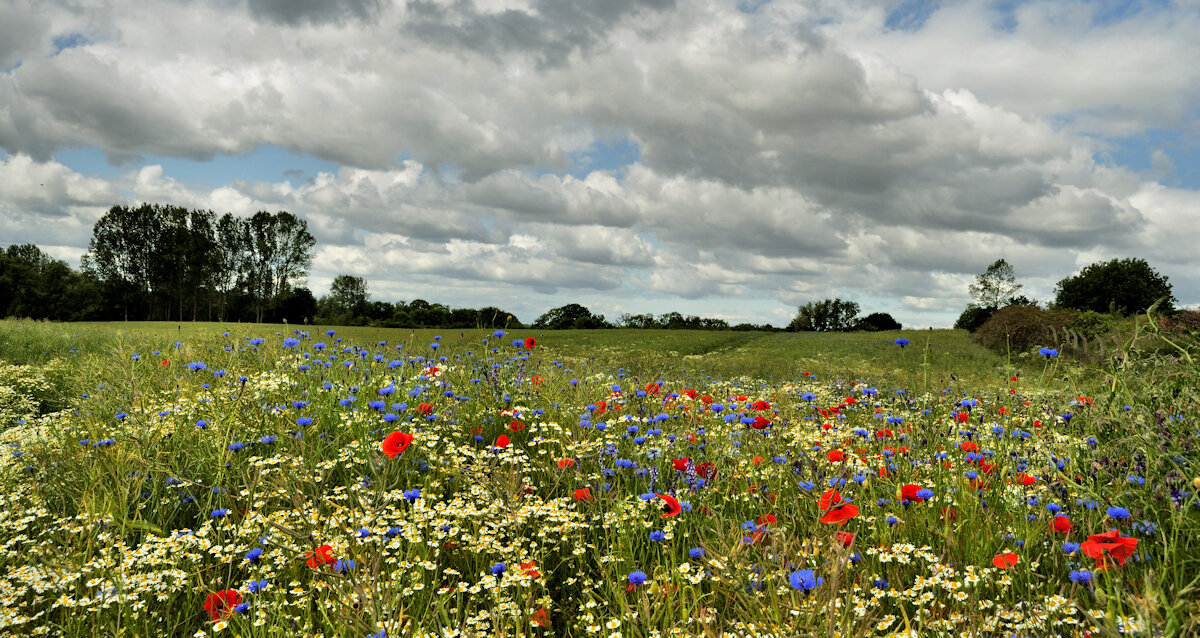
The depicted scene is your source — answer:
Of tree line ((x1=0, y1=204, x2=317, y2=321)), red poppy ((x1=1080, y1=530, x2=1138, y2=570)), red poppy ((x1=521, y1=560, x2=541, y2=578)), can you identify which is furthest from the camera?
tree line ((x1=0, y1=204, x2=317, y2=321))

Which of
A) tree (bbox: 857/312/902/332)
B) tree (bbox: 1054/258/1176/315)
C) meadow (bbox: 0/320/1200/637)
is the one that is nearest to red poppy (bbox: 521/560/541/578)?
meadow (bbox: 0/320/1200/637)

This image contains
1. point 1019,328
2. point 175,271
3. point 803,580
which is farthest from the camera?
point 175,271

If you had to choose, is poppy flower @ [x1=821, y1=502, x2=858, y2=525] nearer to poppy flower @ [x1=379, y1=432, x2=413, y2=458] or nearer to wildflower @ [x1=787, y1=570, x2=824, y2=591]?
wildflower @ [x1=787, y1=570, x2=824, y2=591]

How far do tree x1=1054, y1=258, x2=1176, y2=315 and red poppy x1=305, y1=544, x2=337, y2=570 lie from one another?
217 feet

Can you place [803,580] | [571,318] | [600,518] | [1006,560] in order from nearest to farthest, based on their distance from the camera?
[803,580], [1006,560], [600,518], [571,318]

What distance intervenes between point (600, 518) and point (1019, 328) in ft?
95.6

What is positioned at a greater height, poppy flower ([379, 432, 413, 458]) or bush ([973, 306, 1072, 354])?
bush ([973, 306, 1072, 354])

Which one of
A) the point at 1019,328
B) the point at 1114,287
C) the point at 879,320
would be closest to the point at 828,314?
the point at 879,320

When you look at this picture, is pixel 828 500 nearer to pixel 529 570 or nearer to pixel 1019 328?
pixel 529 570

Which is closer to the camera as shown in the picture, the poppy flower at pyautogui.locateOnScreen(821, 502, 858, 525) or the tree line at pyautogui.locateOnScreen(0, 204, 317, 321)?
the poppy flower at pyautogui.locateOnScreen(821, 502, 858, 525)

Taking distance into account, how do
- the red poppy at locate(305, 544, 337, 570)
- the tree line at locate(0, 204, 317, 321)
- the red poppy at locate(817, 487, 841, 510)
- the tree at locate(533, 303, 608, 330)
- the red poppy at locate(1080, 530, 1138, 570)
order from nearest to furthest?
the red poppy at locate(1080, 530, 1138, 570), the red poppy at locate(305, 544, 337, 570), the red poppy at locate(817, 487, 841, 510), the tree at locate(533, 303, 608, 330), the tree line at locate(0, 204, 317, 321)

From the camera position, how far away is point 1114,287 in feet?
183

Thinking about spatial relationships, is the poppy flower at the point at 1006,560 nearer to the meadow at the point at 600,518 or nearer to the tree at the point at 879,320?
the meadow at the point at 600,518

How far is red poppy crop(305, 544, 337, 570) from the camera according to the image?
8.91 ft
